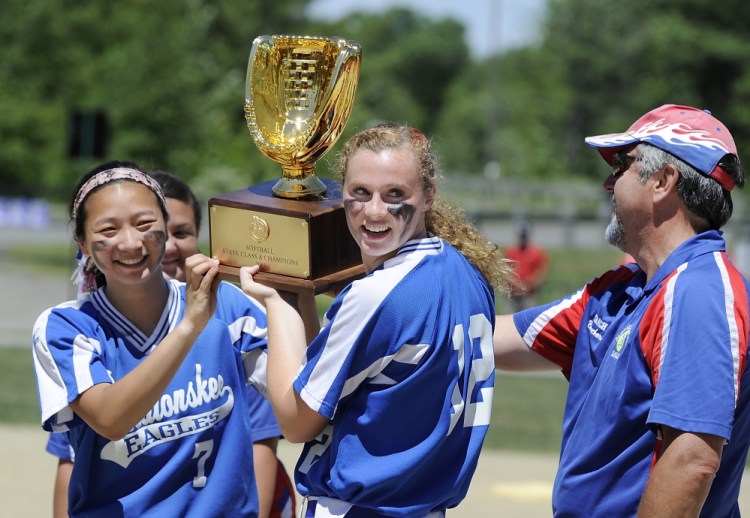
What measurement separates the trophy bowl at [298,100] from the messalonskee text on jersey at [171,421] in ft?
1.93

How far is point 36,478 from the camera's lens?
719cm

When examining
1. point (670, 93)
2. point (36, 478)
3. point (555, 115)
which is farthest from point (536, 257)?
point (555, 115)

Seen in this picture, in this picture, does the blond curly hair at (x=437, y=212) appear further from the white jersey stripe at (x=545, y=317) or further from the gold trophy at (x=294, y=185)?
the white jersey stripe at (x=545, y=317)

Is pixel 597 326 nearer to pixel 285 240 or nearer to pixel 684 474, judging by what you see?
pixel 684 474

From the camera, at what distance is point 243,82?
31281 mm

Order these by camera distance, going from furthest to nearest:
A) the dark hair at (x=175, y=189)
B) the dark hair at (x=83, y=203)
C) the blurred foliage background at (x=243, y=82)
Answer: the blurred foliage background at (x=243, y=82) → the dark hair at (x=175, y=189) → the dark hair at (x=83, y=203)

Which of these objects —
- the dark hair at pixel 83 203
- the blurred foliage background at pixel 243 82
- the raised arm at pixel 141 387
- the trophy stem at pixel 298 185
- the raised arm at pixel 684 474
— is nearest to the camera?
the raised arm at pixel 684 474

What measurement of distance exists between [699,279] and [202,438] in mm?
1349

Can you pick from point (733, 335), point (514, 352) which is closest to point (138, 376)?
point (514, 352)

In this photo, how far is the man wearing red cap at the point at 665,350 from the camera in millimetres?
2354

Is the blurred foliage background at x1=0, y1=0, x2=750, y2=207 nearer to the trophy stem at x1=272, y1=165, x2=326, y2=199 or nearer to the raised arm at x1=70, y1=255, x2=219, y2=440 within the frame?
the trophy stem at x1=272, y1=165, x2=326, y2=199

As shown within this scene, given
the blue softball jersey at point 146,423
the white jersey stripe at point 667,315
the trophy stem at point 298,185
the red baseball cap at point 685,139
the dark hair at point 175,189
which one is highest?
the red baseball cap at point 685,139

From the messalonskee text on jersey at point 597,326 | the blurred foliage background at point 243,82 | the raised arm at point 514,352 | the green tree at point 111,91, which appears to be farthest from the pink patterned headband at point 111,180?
the green tree at point 111,91

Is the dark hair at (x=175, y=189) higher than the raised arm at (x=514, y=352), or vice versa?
the dark hair at (x=175, y=189)
